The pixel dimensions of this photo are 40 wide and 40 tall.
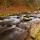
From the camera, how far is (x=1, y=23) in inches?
41.1

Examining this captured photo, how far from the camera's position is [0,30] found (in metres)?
0.91

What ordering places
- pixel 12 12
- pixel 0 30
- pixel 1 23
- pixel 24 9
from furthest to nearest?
1. pixel 24 9
2. pixel 12 12
3. pixel 1 23
4. pixel 0 30

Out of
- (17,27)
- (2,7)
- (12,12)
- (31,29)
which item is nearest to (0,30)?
(17,27)

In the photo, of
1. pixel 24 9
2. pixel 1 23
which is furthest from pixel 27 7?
pixel 1 23

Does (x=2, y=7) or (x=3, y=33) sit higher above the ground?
(x=2, y=7)

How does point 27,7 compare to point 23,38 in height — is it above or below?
above

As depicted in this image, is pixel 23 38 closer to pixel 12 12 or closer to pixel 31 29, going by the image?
pixel 31 29

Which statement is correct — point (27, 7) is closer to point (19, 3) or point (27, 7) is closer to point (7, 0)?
point (19, 3)

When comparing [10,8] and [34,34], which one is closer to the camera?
[34,34]

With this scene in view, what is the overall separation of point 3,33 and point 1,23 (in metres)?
0.21

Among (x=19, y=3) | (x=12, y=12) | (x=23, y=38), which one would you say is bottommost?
(x=23, y=38)

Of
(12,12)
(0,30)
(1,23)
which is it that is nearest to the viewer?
(0,30)

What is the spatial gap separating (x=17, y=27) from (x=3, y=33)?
17 centimetres

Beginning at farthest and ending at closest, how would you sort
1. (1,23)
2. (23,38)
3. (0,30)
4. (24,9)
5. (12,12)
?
1. (24,9)
2. (12,12)
3. (1,23)
4. (0,30)
5. (23,38)
